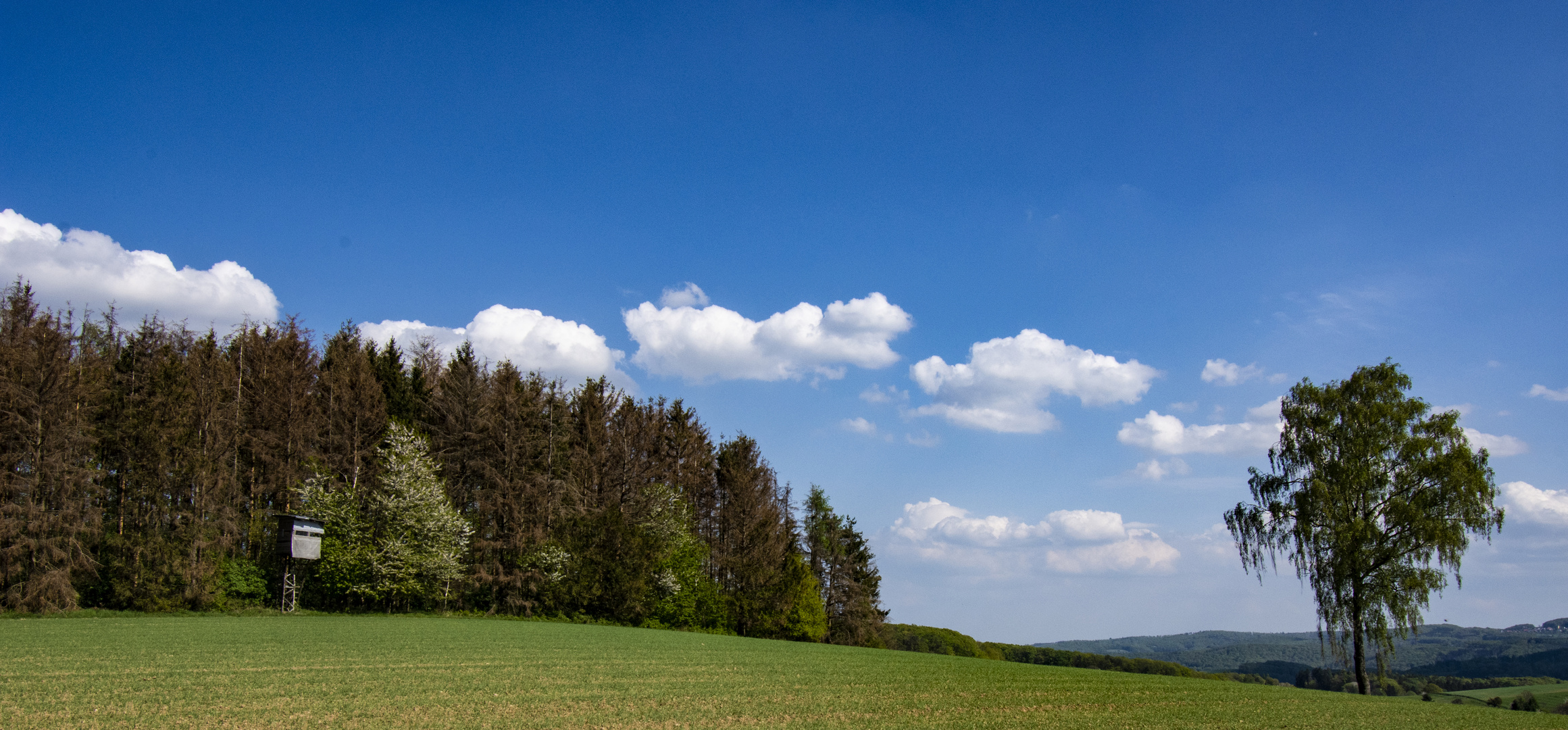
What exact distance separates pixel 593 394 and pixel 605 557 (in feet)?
40.0

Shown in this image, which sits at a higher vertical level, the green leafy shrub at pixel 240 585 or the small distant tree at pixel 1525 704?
the green leafy shrub at pixel 240 585

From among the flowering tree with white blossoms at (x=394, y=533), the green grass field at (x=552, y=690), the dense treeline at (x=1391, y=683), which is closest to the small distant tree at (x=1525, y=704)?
the green grass field at (x=552, y=690)

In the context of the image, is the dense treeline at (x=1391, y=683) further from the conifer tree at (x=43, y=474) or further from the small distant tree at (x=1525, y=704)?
the conifer tree at (x=43, y=474)

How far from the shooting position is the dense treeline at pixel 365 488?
1529 inches

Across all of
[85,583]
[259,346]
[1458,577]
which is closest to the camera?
[1458,577]

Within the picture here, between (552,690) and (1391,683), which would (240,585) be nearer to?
(552,690)

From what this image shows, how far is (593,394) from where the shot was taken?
56.6 m

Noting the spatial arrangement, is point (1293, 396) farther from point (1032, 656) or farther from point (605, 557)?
point (1032, 656)

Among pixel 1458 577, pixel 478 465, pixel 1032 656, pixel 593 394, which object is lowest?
pixel 1032 656

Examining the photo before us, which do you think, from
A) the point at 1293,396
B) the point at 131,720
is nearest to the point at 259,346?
the point at 131,720

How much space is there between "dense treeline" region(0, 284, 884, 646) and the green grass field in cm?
1086

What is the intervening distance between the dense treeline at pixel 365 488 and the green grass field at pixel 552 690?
10.9 m

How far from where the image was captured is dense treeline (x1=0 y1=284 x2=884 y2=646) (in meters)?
38.8

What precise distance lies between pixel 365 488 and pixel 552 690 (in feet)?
116
